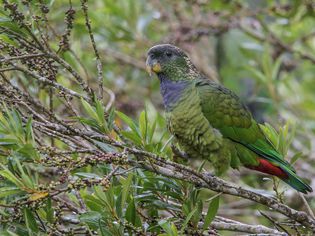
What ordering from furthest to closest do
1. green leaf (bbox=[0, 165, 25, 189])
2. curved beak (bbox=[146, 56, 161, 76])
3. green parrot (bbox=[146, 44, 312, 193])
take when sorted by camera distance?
curved beak (bbox=[146, 56, 161, 76]) < green parrot (bbox=[146, 44, 312, 193]) < green leaf (bbox=[0, 165, 25, 189])

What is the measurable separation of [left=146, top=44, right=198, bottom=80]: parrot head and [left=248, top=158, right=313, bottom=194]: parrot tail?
74cm

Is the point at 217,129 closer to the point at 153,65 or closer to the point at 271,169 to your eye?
the point at 271,169

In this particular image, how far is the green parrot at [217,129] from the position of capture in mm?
3375

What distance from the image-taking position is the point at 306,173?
501 centimetres

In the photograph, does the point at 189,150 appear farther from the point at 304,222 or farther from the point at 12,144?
the point at 12,144

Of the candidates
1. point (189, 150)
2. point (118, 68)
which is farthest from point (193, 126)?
point (118, 68)

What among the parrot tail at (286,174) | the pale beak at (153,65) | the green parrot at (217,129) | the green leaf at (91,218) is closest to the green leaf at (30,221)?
the green leaf at (91,218)

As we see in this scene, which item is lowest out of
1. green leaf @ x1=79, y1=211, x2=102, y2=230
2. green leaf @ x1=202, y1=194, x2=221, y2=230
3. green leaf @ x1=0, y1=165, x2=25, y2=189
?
green leaf @ x1=202, y1=194, x2=221, y2=230

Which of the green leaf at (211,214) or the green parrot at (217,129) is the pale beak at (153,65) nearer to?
the green parrot at (217,129)

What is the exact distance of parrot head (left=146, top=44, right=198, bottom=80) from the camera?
12.4 feet

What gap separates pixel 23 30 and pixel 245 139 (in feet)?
4.71

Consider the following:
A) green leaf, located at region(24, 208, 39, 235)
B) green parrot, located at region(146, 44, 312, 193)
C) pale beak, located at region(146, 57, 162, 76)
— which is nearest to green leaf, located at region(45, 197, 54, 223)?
green leaf, located at region(24, 208, 39, 235)

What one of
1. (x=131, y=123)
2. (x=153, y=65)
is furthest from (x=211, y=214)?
(x=153, y=65)

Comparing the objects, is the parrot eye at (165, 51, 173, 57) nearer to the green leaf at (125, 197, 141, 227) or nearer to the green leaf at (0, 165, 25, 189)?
the green leaf at (125, 197, 141, 227)
